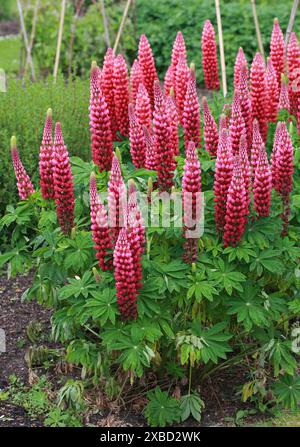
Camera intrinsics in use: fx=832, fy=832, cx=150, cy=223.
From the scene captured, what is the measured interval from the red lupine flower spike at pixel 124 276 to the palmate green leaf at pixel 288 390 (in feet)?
3.66

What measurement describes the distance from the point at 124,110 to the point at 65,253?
4.13ft

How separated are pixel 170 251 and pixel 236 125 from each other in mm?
834

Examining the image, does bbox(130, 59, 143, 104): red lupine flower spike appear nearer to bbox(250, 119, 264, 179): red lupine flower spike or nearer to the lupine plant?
the lupine plant

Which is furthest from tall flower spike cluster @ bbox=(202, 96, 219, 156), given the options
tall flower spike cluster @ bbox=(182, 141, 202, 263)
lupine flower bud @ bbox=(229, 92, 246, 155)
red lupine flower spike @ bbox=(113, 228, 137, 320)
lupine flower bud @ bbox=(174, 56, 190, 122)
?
red lupine flower spike @ bbox=(113, 228, 137, 320)

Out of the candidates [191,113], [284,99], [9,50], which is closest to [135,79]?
[191,113]

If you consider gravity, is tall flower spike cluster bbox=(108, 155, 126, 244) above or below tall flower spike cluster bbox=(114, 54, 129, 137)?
below

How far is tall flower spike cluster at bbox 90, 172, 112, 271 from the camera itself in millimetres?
4261

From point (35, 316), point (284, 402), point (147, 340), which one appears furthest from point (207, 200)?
point (35, 316)

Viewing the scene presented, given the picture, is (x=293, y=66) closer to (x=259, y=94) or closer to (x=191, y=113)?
(x=259, y=94)

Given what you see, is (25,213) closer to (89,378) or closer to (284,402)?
(89,378)

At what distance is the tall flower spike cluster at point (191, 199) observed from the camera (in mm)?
4395

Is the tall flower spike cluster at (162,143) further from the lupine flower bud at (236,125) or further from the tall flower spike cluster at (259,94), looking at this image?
the tall flower spike cluster at (259,94)

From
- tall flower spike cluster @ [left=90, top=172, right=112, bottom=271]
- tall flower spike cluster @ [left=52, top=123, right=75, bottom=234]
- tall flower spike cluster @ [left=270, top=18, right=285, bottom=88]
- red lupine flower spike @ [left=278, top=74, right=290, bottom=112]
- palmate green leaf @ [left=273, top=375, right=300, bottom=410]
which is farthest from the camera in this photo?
tall flower spike cluster @ [left=270, top=18, right=285, bottom=88]

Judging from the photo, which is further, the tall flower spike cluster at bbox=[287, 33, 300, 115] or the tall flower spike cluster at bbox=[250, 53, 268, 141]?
the tall flower spike cluster at bbox=[287, 33, 300, 115]
